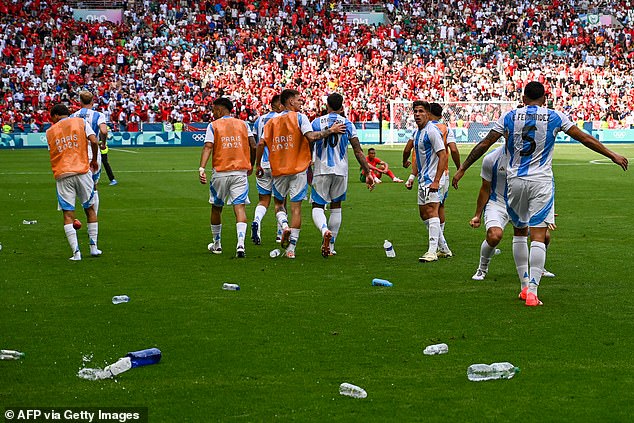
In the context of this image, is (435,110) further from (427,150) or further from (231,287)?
(231,287)

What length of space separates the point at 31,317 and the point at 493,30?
5711 centimetres

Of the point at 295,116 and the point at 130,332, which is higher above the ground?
the point at 295,116

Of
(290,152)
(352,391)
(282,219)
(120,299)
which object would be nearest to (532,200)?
(352,391)

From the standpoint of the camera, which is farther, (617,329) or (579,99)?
(579,99)

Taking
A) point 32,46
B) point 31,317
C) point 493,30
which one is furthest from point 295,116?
point 493,30

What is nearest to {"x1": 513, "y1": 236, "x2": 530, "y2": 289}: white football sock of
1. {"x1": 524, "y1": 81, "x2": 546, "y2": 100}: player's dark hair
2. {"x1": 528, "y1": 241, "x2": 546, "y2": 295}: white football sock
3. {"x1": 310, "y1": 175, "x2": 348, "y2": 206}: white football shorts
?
{"x1": 528, "y1": 241, "x2": 546, "y2": 295}: white football sock

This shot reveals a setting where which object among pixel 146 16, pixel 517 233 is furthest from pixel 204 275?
pixel 146 16

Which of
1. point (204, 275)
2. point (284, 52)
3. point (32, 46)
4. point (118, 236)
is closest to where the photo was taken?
point (204, 275)

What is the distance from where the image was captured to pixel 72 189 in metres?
13.0

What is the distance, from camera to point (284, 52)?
57.8 meters

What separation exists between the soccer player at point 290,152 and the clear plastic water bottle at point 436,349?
5.57 meters

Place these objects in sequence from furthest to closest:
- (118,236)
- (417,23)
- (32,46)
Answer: (417,23)
(32,46)
(118,236)

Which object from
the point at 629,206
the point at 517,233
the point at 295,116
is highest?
the point at 295,116

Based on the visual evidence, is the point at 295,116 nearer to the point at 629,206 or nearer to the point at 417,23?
the point at 629,206
